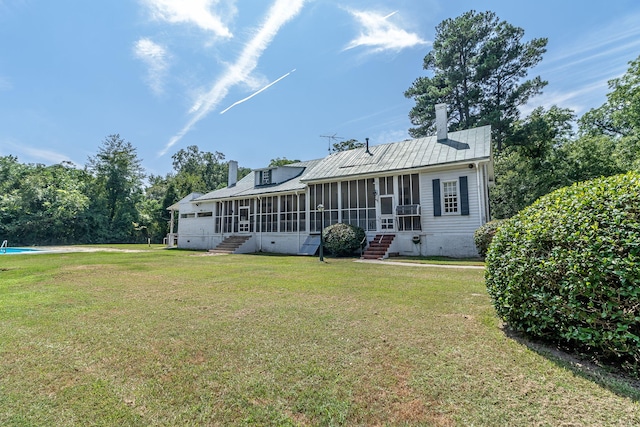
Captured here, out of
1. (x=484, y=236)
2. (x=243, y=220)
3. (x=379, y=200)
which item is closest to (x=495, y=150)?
(x=379, y=200)

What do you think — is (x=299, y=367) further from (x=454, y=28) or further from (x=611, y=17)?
(x=454, y=28)

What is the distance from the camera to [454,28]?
2759 centimetres

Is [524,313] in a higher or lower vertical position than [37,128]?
lower

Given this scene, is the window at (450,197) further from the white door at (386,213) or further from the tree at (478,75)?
the tree at (478,75)

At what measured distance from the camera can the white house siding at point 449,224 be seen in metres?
13.6

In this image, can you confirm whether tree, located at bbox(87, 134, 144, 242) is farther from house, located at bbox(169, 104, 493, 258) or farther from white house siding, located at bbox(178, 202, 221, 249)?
house, located at bbox(169, 104, 493, 258)

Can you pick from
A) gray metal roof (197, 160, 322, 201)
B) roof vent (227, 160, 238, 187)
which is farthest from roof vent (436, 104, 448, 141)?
roof vent (227, 160, 238, 187)

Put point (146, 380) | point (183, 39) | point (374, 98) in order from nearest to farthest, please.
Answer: point (146, 380) → point (183, 39) → point (374, 98)

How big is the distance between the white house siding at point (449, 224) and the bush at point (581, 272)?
10890mm

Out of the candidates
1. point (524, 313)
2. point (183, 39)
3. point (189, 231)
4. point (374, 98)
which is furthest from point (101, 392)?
point (189, 231)

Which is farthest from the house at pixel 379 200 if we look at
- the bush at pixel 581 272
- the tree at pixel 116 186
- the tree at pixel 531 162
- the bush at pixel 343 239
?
the tree at pixel 116 186

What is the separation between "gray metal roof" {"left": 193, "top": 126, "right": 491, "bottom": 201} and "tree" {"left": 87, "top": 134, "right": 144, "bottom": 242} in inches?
892

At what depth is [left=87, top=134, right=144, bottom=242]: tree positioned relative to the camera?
35906mm

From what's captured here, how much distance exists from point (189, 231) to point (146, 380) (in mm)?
24163
